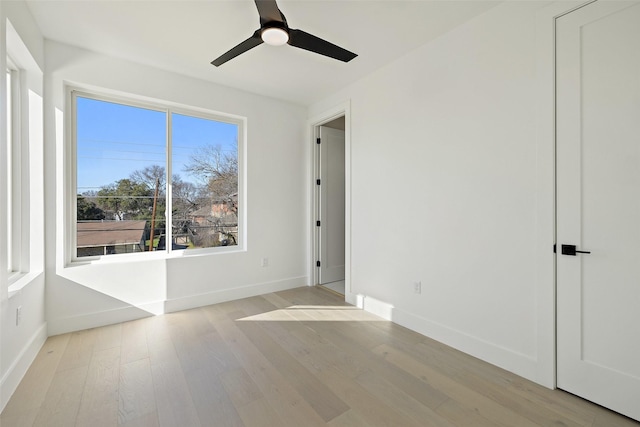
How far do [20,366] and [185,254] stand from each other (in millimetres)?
1628

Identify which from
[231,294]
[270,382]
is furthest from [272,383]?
[231,294]

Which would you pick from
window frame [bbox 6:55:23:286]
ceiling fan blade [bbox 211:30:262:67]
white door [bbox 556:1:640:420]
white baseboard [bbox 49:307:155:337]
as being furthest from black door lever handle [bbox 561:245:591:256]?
window frame [bbox 6:55:23:286]

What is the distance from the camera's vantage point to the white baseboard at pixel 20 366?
1.71 m

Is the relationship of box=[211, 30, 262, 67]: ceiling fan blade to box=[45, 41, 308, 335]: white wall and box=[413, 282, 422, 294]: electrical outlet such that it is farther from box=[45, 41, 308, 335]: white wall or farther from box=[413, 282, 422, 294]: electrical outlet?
box=[413, 282, 422, 294]: electrical outlet

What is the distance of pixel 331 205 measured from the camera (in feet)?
14.6

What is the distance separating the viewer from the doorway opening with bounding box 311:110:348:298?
4258 millimetres

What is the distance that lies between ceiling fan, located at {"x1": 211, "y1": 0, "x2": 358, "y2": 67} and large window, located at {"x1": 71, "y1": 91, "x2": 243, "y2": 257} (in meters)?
1.64

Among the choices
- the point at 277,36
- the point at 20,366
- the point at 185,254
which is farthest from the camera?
the point at 185,254

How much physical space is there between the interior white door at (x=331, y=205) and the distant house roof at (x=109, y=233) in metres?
2.42

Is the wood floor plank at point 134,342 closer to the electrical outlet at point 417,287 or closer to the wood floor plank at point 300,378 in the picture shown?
the wood floor plank at point 300,378

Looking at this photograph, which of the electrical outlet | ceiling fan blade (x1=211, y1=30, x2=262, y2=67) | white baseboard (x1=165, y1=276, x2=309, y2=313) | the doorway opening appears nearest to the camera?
ceiling fan blade (x1=211, y1=30, x2=262, y2=67)

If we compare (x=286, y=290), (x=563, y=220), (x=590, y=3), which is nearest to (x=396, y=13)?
(x=590, y=3)

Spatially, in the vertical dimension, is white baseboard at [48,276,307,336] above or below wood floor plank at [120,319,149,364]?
above

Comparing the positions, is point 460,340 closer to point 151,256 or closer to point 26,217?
point 151,256
